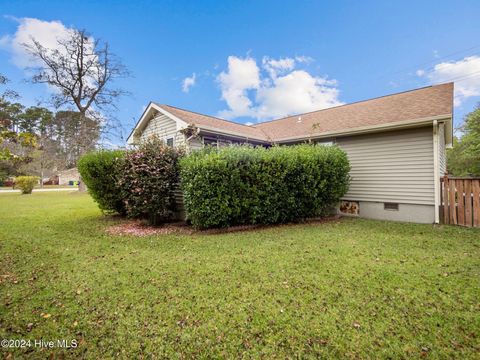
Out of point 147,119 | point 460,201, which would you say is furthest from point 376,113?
point 147,119

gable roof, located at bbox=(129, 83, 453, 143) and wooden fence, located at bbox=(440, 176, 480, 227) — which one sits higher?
gable roof, located at bbox=(129, 83, 453, 143)

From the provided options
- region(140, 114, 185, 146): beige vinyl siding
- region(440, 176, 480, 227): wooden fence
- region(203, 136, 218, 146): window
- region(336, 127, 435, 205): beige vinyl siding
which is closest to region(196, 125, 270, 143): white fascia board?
region(203, 136, 218, 146): window

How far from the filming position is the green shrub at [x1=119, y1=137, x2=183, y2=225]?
683 centimetres

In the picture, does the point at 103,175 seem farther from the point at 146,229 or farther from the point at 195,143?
the point at 195,143

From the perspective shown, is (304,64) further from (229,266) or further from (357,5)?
(229,266)

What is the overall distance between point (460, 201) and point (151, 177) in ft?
30.6

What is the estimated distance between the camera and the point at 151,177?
22.2ft

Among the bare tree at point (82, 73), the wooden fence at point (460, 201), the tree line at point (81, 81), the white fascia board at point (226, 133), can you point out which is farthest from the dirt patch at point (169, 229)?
the bare tree at point (82, 73)

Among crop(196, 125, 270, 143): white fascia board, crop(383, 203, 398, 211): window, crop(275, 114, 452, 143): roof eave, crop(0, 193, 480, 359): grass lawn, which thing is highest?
crop(196, 125, 270, 143): white fascia board

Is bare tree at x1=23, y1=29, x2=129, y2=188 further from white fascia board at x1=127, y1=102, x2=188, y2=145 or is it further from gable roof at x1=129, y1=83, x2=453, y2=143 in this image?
gable roof at x1=129, y1=83, x2=453, y2=143

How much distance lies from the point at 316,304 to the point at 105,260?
3.95 m

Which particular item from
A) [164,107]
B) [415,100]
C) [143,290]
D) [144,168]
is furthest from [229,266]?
[415,100]

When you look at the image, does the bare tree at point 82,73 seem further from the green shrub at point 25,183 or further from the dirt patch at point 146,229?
the dirt patch at point 146,229

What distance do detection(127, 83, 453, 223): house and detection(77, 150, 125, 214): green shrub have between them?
240 cm
